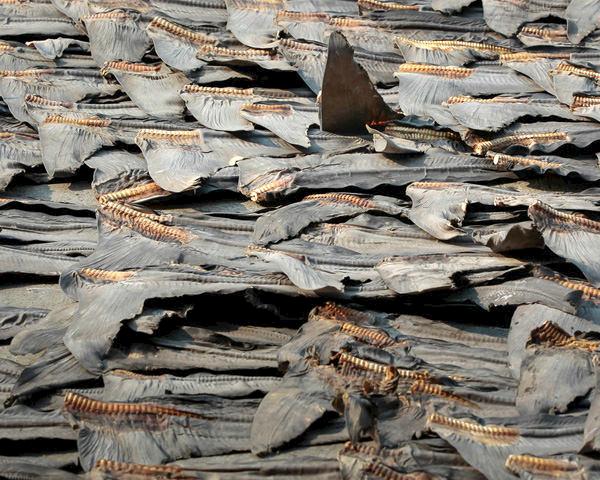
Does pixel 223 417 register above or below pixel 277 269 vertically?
below

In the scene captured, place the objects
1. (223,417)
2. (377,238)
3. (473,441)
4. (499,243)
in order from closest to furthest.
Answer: (473,441) → (223,417) → (499,243) → (377,238)

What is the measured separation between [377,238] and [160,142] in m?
1.08

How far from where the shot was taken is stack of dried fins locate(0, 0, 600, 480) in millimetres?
2877

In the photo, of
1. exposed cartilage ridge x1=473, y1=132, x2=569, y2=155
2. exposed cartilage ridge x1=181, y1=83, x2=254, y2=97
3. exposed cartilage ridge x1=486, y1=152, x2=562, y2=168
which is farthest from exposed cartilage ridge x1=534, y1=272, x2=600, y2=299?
exposed cartilage ridge x1=181, y1=83, x2=254, y2=97

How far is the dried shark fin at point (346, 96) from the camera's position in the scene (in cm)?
412

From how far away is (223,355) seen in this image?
3266 mm

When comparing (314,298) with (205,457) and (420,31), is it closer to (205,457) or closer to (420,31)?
(205,457)

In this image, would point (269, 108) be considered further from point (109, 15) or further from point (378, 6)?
point (109, 15)

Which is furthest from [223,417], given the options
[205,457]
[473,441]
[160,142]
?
[160,142]

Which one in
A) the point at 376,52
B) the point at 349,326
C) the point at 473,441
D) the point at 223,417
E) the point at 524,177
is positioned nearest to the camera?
the point at 473,441

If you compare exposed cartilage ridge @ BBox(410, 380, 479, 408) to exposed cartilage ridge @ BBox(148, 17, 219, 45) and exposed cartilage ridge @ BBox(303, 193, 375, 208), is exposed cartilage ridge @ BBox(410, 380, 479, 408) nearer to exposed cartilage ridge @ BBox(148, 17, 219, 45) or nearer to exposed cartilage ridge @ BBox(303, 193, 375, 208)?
exposed cartilage ridge @ BBox(303, 193, 375, 208)

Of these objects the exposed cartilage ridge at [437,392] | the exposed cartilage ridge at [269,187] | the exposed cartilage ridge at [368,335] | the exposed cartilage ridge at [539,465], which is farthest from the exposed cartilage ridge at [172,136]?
the exposed cartilage ridge at [539,465]

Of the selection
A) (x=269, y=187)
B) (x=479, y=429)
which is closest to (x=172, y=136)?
(x=269, y=187)

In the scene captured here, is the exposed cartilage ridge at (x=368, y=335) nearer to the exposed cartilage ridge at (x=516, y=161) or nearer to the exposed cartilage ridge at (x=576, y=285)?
the exposed cartilage ridge at (x=576, y=285)
